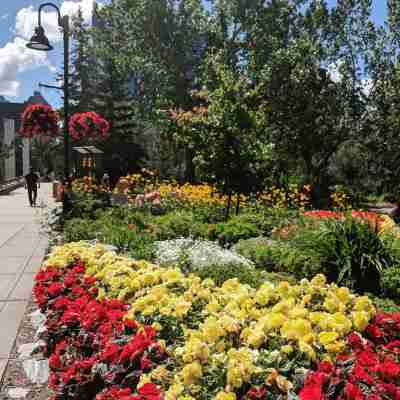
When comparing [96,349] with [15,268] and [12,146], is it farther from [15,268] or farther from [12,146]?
[12,146]

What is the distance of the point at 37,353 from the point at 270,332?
2.21m

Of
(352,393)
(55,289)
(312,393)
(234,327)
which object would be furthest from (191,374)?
(55,289)

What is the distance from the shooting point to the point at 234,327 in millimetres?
2621

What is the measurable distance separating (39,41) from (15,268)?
493 cm

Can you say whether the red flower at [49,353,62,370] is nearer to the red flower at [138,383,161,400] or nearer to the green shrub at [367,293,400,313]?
the red flower at [138,383,161,400]

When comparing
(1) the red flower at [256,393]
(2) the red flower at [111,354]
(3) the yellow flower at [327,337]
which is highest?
(3) the yellow flower at [327,337]

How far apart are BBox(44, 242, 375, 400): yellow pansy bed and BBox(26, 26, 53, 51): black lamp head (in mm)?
7389

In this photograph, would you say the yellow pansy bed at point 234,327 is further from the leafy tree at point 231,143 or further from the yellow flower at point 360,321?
the leafy tree at point 231,143

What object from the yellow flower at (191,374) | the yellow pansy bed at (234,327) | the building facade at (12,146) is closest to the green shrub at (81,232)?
the yellow pansy bed at (234,327)

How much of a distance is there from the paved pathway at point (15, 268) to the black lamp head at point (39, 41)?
3914mm

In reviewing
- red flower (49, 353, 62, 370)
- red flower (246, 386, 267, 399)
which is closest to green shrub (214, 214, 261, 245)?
red flower (49, 353, 62, 370)

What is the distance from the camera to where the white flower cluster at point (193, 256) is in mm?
5613

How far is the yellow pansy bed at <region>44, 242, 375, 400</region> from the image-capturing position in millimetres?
2221

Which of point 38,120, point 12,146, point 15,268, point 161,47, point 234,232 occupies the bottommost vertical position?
point 15,268
